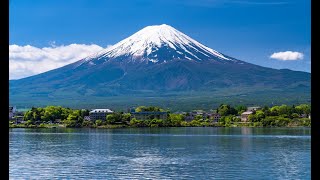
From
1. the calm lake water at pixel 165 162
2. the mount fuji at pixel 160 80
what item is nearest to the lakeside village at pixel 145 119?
the mount fuji at pixel 160 80

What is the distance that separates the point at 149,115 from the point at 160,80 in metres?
33.7

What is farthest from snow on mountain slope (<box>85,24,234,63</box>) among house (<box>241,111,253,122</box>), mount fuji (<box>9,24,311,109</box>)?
house (<box>241,111,253,122</box>)

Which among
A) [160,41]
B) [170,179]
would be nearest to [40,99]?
[160,41]

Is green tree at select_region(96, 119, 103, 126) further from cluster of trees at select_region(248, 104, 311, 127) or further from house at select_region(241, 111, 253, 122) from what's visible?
cluster of trees at select_region(248, 104, 311, 127)

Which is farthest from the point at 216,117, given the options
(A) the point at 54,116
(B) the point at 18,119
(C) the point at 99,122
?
(B) the point at 18,119

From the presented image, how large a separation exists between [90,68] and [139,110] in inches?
1458

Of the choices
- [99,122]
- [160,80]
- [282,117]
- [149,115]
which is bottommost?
[99,122]

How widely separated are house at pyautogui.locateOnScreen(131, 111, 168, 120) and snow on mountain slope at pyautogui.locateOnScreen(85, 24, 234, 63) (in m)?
36.6

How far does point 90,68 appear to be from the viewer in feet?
248

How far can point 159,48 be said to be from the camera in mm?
80062

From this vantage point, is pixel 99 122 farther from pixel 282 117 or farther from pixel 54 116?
pixel 282 117

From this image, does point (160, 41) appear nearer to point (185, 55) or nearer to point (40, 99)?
point (185, 55)

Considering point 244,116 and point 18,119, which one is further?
point 244,116

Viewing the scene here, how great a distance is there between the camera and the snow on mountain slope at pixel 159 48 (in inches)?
3017
